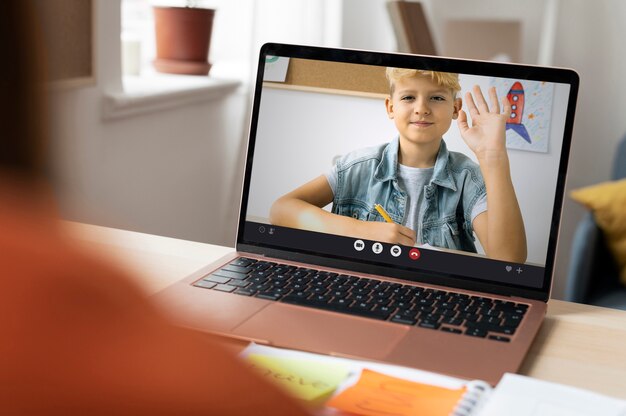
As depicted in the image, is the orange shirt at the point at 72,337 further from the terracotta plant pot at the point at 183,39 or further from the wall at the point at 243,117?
the terracotta plant pot at the point at 183,39

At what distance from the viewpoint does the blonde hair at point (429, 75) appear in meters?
0.97

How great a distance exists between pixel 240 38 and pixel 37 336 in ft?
8.90

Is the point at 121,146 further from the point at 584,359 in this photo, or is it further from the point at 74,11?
the point at 584,359

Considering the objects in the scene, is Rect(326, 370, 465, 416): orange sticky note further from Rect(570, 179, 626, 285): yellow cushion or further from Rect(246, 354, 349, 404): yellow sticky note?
Rect(570, 179, 626, 285): yellow cushion

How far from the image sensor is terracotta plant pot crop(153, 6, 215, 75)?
7.97ft

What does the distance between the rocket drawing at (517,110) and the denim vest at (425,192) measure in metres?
0.06

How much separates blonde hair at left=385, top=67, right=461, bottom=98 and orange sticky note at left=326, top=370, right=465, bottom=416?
1.37 ft

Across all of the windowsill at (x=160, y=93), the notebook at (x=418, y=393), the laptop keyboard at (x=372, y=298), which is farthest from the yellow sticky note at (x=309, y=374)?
the windowsill at (x=160, y=93)

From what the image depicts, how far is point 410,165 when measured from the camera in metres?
0.96

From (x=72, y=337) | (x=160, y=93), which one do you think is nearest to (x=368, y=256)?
(x=72, y=337)

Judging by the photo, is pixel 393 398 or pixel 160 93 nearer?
pixel 393 398

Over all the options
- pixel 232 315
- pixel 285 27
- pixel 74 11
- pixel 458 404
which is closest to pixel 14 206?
pixel 458 404

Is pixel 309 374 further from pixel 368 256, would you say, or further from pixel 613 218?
pixel 613 218

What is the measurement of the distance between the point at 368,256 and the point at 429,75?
233 mm
